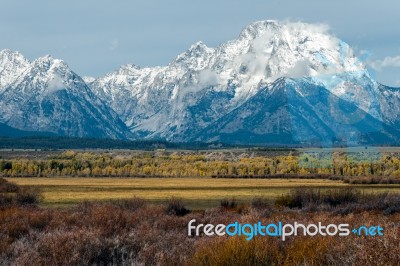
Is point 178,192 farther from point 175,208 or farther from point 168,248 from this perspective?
point 168,248

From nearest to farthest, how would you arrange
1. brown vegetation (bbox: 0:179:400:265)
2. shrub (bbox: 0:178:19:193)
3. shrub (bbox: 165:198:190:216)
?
1. brown vegetation (bbox: 0:179:400:265)
2. shrub (bbox: 165:198:190:216)
3. shrub (bbox: 0:178:19:193)

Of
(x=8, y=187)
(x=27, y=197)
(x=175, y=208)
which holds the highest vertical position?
(x=175, y=208)

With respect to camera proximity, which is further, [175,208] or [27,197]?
[27,197]

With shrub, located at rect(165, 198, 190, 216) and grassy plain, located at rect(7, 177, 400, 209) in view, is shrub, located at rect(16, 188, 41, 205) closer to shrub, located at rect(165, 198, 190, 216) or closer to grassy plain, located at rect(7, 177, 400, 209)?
grassy plain, located at rect(7, 177, 400, 209)

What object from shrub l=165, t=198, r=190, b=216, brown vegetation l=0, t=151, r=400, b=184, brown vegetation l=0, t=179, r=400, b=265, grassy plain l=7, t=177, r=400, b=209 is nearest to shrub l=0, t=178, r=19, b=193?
grassy plain l=7, t=177, r=400, b=209

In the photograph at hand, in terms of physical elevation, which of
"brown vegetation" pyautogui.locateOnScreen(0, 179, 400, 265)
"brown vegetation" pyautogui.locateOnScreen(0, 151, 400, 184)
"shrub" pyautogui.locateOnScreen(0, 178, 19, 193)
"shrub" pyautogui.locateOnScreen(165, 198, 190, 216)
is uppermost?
"brown vegetation" pyautogui.locateOnScreen(0, 179, 400, 265)

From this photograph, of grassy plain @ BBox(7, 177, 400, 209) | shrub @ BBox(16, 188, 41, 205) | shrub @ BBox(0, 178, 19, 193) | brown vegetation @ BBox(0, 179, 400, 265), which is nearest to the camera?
brown vegetation @ BBox(0, 179, 400, 265)

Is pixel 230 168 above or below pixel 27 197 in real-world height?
below

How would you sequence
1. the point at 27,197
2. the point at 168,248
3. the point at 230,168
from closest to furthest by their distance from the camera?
the point at 168,248
the point at 27,197
the point at 230,168

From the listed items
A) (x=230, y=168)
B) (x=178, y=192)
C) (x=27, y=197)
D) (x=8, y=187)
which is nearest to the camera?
(x=27, y=197)

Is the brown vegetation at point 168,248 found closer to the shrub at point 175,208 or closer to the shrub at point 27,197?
the shrub at point 175,208

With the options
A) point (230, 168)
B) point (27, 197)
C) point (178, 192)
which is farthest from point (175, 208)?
point (230, 168)

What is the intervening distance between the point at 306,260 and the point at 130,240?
676cm

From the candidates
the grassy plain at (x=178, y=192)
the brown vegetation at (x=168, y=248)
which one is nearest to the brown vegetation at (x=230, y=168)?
the grassy plain at (x=178, y=192)
